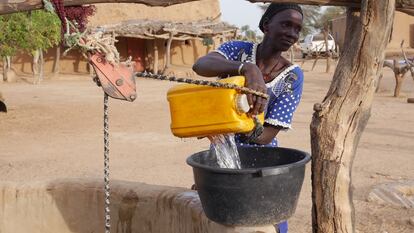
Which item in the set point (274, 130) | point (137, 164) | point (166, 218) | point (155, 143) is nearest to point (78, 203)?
point (166, 218)

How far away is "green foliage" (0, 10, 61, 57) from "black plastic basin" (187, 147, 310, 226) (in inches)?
287

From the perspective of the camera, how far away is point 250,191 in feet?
5.86

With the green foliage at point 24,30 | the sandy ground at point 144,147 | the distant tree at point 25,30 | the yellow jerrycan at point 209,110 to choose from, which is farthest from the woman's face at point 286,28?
the green foliage at point 24,30

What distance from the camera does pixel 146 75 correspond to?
1652mm

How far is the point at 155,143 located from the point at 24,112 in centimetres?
423

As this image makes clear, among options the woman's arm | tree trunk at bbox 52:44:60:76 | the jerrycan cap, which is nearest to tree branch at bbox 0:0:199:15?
the woman's arm

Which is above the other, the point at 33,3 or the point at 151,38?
the point at 33,3

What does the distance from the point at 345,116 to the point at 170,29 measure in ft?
61.3

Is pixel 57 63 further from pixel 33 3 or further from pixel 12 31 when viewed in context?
pixel 33 3

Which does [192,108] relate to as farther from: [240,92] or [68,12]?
[68,12]

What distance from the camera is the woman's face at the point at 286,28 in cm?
221

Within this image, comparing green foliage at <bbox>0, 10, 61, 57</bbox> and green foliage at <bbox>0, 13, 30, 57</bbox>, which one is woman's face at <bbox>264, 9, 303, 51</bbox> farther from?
green foliage at <bbox>0, 13, 30, 57</bbox>

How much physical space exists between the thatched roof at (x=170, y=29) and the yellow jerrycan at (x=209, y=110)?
18.1m

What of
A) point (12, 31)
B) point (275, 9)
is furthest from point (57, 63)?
point (275, 9)
